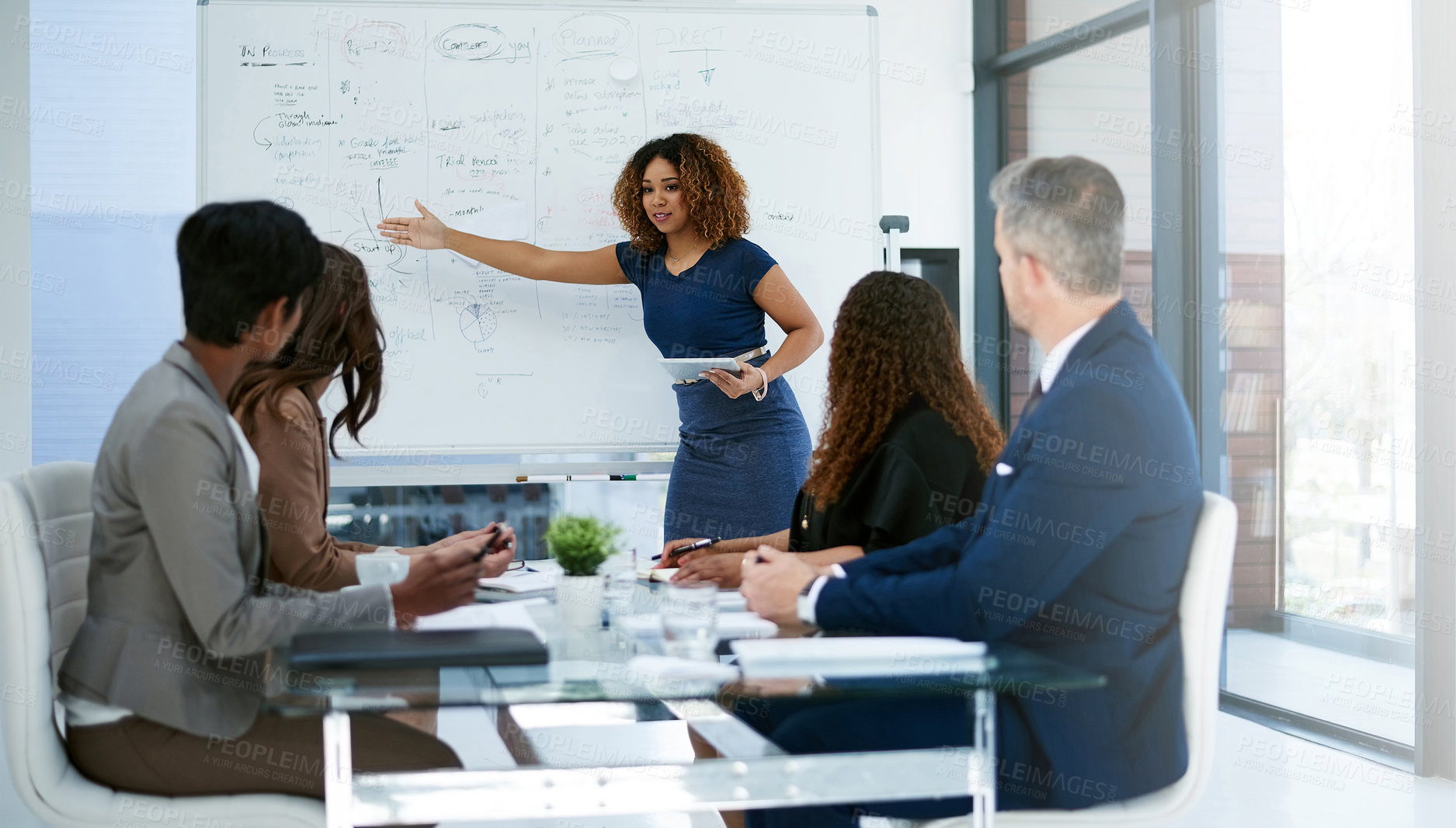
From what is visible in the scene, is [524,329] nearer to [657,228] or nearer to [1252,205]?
[657,228]

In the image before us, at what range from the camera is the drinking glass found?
1369mm

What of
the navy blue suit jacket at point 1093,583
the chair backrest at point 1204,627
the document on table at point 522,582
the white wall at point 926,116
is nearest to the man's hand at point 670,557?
the document on table at point 522,582

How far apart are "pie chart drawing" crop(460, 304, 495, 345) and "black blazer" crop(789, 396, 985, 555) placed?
5.82 ft

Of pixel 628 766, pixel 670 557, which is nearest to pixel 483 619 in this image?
pixel 628 766

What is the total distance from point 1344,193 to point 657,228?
6.76ft

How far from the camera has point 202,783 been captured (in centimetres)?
146

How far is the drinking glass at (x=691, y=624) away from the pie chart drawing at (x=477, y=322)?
2.09 meters

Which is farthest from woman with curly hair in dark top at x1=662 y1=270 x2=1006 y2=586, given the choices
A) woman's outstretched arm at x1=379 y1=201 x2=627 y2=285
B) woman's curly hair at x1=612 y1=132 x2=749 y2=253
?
woman's outstretched arm at x1=379 y1=201 x2=627 y2=285

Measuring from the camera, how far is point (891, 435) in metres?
1.91

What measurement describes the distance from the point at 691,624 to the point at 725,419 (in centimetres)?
173

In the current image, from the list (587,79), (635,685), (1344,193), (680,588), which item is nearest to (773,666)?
(635,685)

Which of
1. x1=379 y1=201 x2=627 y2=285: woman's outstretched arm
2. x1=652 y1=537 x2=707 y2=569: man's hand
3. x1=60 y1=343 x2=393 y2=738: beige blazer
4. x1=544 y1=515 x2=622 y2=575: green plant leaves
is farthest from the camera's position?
x1=379 y1=201 x2=627 y2=285: woman's outstretched arm

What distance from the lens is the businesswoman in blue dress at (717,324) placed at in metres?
3.10

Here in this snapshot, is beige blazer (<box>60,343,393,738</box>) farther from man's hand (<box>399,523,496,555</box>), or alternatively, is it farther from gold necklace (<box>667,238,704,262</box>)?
gold necklace (<box>667,238,704,262</box>)
